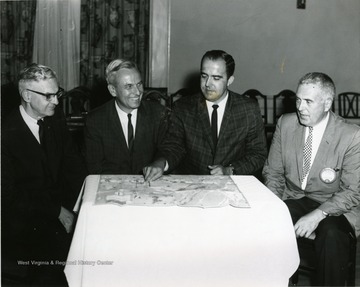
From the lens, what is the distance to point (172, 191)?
212cm

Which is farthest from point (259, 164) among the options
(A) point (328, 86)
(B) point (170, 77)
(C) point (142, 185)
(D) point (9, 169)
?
(B) point (170, 77)

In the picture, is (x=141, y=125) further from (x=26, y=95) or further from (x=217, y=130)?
(x=26, y=95)

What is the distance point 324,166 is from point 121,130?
127 cm

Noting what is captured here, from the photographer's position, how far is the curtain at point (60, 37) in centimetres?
677

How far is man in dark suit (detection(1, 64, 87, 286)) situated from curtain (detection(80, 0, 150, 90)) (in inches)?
166

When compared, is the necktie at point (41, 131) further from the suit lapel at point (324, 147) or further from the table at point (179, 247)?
the suit lapel at point (324, 147)

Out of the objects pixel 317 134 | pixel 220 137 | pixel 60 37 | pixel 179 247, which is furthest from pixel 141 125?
pixel 60 37

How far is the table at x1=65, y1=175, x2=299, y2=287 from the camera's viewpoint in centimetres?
175

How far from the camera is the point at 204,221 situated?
182 cm

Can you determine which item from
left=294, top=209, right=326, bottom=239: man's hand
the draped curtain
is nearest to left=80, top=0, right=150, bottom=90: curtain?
the draped curtain

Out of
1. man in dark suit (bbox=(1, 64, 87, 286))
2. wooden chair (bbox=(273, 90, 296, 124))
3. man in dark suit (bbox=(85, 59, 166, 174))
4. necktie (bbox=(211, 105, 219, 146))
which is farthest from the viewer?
wooden chair (bbox=(273, 90, 296, 124))

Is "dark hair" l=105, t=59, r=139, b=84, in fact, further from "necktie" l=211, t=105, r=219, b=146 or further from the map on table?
the map on table

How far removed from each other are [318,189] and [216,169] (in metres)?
0.60

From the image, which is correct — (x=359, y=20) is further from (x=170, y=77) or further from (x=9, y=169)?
(x=9, y=169)
